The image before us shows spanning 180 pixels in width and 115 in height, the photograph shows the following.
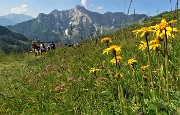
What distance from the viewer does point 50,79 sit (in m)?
9.06

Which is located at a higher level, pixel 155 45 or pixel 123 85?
pixel 155 45

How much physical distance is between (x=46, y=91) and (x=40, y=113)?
160 cm

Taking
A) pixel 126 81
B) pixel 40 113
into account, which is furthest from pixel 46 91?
pixel 126 81

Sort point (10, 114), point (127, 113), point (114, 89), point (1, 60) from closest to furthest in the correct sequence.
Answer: point (127, 113)
point (114, 89)
point (10, 114)
point (1, 60)

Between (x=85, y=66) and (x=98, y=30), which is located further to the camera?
(x=85, y=66)

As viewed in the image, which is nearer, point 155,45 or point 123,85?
point 155,45

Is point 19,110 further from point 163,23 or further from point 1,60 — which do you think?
point 1,60

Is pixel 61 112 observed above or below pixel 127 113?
below

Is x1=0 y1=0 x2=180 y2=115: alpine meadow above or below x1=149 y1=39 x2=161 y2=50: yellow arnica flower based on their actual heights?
below

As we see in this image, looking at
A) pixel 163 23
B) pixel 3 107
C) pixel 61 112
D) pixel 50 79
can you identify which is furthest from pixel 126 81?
pixel 50 79

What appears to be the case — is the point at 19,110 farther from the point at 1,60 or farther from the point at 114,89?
the point at 1,60

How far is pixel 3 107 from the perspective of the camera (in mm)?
7051

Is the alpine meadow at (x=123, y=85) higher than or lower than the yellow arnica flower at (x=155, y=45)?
lower

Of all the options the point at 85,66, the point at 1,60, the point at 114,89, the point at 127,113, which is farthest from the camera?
the point at 1,60
